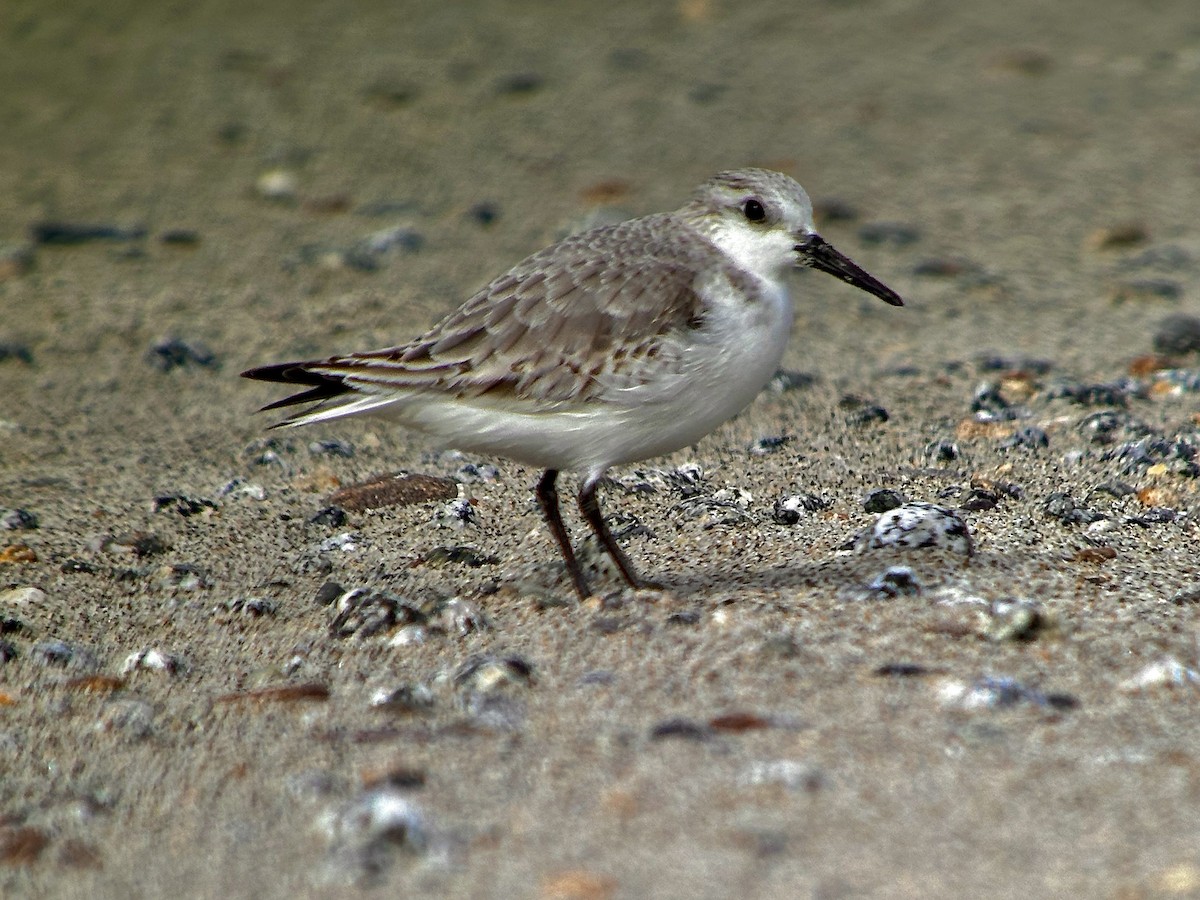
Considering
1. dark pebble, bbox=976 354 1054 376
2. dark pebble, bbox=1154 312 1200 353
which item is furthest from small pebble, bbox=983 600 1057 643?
dark pebble, bbox=1154 312 1200 353

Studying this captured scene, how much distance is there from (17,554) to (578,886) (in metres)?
2.84

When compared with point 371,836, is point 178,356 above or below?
below

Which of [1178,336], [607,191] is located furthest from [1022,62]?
[1178,336]

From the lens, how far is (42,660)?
14.7 feet

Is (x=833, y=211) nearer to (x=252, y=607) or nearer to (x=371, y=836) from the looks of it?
(x=252, y=607)

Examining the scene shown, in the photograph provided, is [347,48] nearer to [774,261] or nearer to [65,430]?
[65,430]

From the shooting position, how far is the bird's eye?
473 centimetres

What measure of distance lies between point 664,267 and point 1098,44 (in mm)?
7959

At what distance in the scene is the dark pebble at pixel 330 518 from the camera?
5480 mm

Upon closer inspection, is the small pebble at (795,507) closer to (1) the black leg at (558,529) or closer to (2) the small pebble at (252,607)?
(1) the black leg at (558,529)

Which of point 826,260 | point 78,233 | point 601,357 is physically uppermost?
point 826,260

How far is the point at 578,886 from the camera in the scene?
3186mm

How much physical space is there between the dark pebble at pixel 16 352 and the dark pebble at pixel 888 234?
4.47 m

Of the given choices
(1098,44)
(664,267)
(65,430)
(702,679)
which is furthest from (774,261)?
(1098,44)
